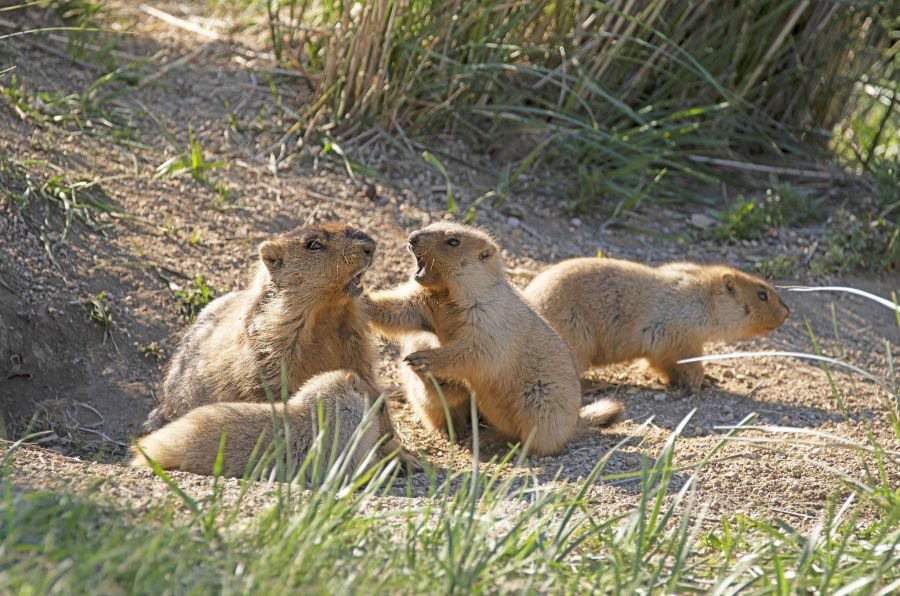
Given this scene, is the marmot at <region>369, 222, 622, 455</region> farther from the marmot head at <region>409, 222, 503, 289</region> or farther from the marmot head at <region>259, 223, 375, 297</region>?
the marmot head at <region>259, 223, 375, 297</region>

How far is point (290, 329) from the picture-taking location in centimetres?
513

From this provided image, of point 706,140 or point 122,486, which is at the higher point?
point 706,140

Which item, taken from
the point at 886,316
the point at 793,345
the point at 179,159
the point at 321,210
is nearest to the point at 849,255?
the point at 886,316

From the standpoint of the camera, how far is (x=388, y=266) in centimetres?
682

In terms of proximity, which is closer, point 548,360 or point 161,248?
point 548,360

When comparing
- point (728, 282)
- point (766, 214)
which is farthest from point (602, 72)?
point (728, 282)

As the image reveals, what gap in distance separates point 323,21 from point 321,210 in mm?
1663

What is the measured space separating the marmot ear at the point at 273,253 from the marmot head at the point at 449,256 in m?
0.58

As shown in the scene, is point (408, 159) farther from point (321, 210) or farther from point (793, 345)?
point (793, 345)

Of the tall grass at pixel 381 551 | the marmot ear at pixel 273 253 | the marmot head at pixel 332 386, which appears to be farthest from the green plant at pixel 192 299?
the tall grass at pixel 381 551

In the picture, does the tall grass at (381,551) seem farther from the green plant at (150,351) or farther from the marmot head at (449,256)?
the green plant at (150,351)

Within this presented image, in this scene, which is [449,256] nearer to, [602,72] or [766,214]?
[602,72]

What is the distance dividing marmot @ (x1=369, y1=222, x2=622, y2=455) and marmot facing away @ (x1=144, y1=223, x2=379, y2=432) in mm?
246

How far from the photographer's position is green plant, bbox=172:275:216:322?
20.3 feet
